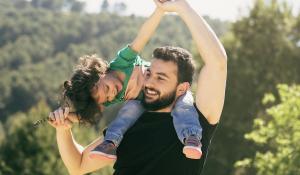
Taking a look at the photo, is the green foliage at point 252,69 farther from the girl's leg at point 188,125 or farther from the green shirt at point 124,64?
the girl's leg at point 188,125

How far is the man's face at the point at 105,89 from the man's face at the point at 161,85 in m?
0.29

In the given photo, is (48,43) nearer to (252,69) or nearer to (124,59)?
(252,69)

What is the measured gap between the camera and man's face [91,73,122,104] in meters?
3.46

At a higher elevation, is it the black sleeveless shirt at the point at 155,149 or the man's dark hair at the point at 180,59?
the man's dark hair at the point at 180,59

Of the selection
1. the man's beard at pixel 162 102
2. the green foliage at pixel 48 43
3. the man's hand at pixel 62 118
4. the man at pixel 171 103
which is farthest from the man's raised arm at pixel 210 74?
the green foliage at pixel 48 43


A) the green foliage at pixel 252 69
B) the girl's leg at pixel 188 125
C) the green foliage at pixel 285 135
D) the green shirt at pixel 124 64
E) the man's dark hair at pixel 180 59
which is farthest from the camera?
the green foliage at pixel 252 69

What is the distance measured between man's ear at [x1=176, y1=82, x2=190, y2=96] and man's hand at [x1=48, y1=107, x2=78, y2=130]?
569 millimetres

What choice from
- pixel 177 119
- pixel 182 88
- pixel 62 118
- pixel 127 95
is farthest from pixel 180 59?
pixel 62 118

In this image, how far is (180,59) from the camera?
3.23 m

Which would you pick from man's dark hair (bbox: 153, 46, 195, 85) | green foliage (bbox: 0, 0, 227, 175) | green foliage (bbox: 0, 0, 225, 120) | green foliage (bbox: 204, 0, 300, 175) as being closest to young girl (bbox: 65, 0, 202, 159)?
man's dark hair (bbox: 153, 46, 195, 85)

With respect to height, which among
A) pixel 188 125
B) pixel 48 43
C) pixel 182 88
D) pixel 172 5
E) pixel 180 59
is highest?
pixel 172 5

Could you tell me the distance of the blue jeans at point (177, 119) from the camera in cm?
312

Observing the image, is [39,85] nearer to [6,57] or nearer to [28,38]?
[6,57]

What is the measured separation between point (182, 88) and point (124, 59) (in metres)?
0.56
